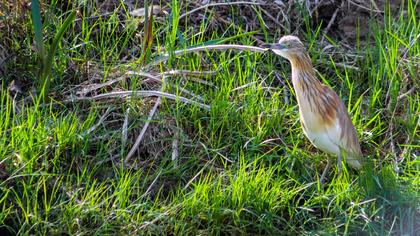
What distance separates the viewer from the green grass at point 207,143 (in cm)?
537

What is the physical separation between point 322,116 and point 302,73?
12.5 inches

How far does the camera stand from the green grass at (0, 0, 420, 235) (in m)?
5.37

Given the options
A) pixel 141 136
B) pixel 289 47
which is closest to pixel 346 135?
pixel 289 47

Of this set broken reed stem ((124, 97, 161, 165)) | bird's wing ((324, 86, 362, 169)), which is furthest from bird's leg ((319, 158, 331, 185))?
broken reed stem ((124, 97, 161, 165))

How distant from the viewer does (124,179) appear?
5.57m

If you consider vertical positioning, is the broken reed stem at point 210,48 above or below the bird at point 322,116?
above

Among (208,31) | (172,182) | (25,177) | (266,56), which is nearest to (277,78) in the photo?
(266,56)

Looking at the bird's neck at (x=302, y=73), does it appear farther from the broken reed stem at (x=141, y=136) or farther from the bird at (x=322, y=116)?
the broken reed stem at (x=141, y=136)

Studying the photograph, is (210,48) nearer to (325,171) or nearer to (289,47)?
(289,47)

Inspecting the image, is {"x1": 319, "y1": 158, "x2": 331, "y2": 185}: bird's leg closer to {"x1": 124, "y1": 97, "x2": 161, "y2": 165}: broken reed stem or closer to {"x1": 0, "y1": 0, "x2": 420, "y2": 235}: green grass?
{"x1": 0, "y1": 0, "x2": 420, "y2": 235}: green grass

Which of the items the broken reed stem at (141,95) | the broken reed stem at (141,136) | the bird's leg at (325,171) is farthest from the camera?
the broken reed stem at (141,95)

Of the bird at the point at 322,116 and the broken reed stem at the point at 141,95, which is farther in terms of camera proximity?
the broken reed stem at the point at 141,95

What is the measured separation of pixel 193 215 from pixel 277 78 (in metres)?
1.52

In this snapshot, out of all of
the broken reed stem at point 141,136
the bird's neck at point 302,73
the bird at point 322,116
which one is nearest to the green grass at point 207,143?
the broken reed stem at point 141,136
